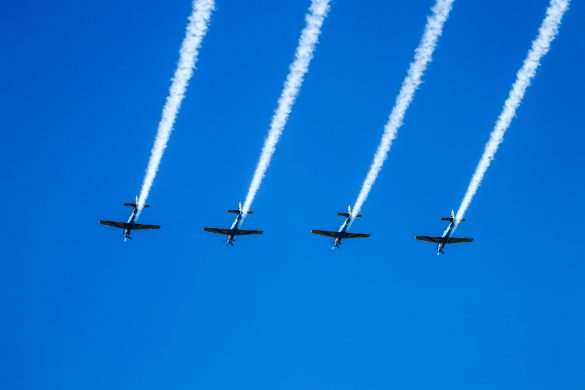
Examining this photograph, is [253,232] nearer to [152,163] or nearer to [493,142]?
[152,163]

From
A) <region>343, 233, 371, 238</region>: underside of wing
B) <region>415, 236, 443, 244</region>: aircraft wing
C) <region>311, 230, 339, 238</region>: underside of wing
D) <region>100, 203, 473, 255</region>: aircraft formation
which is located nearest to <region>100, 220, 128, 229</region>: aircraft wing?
<region>100, 203, 473, 255</region>: aircraft formation

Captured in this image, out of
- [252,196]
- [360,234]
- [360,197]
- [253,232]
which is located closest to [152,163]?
[252,196]

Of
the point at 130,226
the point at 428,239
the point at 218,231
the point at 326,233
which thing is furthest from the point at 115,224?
the point at 428,239

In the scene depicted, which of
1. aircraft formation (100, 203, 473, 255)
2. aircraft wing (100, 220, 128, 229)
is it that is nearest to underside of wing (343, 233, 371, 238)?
aircraft formation (100, 203, 473, 255)

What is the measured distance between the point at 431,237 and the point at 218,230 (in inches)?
578

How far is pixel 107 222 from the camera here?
138 feet

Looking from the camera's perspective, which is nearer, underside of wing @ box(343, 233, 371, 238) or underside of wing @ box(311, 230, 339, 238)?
underside of wing @ box(311, 230, 339, 238)

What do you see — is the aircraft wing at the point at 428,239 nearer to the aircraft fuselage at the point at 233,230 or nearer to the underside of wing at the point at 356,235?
the underside of wing at the point at 356,235

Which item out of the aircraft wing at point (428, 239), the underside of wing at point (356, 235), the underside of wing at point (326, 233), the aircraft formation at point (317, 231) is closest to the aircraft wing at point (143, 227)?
the aircraft formation at point (317, 231)

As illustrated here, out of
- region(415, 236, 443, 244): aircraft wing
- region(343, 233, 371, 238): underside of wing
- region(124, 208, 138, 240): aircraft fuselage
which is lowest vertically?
region(124, 208, 138, 240): aircraft fuselage

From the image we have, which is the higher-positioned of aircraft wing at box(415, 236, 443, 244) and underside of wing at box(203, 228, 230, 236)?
aircraft wing at box(415, 236, 443, 244)

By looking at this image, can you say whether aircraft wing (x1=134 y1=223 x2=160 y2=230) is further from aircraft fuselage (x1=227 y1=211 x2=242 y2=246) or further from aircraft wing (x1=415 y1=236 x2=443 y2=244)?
aircraft wing (x1=415 y1=236 x2=443 y2=244)

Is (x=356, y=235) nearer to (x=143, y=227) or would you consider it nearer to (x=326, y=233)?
(x=326, y=233)

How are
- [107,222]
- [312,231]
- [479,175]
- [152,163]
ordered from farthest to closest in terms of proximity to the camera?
[312,231], [107,222], [479,175], [152,163]
